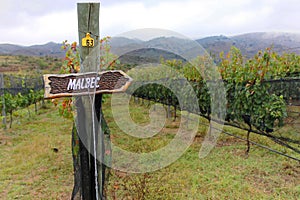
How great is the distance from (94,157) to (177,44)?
1135 millimetres

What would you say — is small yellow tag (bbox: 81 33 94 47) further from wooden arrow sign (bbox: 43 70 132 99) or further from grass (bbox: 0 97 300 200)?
grass (bbox: 0 97 300 200)

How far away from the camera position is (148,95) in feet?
38.1

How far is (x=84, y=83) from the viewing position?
1.72 m

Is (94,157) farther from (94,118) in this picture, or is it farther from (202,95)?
(202,95)

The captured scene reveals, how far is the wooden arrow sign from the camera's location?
1647 millimetres

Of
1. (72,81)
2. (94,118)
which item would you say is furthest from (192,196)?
(72,81)

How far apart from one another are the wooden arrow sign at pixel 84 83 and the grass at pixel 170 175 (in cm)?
154

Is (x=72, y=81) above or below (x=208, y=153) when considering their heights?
above

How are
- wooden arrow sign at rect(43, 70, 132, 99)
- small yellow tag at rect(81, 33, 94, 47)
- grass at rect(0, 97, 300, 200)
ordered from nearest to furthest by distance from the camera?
wooden arrow sign at rect(43, 70, 132, 99), small yellow tag at rect(81, 33, 94, 47), grass at rect(0, 97, 300, 200)

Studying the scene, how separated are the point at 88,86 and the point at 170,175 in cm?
262

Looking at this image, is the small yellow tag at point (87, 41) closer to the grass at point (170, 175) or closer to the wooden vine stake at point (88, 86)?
the wooden vine stake at point (88, 86)

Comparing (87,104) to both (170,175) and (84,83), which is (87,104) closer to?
(84,83)

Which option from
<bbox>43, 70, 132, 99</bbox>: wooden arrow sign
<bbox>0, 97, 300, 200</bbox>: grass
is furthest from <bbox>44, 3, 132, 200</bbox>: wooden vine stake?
<bbox>0, 97, 300, 200</bbox>: grass

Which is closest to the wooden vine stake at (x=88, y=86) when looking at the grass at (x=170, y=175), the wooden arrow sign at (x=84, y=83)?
the wooden arrow sign at (x=84, y=83)
